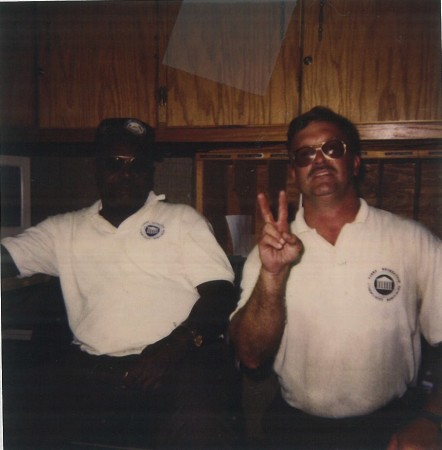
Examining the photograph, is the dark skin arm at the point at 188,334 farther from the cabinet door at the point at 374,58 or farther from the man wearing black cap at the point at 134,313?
the cabinet door at the point at 374,58

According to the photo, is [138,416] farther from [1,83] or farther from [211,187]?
[1,83]

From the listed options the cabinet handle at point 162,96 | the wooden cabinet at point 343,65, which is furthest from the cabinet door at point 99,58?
the wooden cabinet at point 343,65

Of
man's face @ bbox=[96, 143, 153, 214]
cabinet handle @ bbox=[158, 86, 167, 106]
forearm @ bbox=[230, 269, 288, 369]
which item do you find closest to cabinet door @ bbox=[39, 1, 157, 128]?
cabinet handle @ bbox=[158, 86, 167, 106]

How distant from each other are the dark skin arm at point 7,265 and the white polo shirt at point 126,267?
2 centimetres

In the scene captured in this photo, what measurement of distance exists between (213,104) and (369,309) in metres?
1.01

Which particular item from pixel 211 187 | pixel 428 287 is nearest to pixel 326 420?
pixel 428 287

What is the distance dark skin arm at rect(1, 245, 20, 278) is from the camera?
4.67ft

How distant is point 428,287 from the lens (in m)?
1.18

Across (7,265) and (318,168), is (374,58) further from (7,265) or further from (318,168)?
(7,265)

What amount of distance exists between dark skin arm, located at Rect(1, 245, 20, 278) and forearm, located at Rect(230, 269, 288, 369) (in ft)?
2.70

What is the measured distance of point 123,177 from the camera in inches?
59.6

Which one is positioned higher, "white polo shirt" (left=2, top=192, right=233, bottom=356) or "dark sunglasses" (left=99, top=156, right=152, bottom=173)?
"dark sunglasses" (left=99, top=156, right=152, bottom=173)

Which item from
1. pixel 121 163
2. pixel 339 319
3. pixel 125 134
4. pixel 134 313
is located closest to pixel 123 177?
pixel 121 163

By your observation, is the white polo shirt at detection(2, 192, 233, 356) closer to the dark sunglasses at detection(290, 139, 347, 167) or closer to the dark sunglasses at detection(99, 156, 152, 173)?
the dark sunglasses at detection(99, 156, 152, 173)
